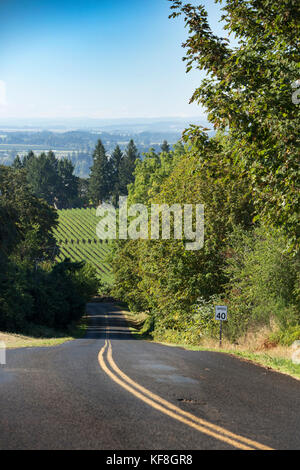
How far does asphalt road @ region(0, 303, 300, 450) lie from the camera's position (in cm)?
520

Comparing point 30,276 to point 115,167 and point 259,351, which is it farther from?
point 115,167

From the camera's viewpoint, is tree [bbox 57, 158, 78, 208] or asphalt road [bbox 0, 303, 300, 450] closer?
asphalt road [bbox 0, 303, 300, 450]

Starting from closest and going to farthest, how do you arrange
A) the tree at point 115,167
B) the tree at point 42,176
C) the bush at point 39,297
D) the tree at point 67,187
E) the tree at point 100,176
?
the bush at point 39,297 < the tree at point 115,167 < the tree at point 100,176 < the tree at point 42,176 < the tree at point 67,187

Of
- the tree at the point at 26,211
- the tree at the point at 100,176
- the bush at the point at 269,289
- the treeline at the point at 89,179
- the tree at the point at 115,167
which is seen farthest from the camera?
the tree at the point at 100,176

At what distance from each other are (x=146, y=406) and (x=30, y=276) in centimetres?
4165

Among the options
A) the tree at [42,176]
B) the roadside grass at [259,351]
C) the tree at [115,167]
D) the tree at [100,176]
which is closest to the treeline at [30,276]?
the roadside grass at [259,351]

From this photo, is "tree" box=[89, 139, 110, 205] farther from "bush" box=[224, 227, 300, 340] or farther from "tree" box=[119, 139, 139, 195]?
"bush" box=[224, 227, 300, 340]

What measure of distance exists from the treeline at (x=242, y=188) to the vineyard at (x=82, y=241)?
2909 inches

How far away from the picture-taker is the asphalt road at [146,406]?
5199mm

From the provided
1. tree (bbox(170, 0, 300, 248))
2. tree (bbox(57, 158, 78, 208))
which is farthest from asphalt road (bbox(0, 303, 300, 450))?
tree (bbox(57, 158, 78, 208))

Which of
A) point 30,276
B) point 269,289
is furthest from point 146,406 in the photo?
point 30,276

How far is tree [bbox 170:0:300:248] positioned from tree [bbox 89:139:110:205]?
145 meters

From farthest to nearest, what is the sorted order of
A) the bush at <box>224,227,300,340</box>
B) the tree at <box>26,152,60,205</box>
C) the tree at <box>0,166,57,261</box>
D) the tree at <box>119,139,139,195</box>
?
1. the tree at <box>26,152,60,205</box>
2. the tree at <box>119,139,139,195</box>
3. the tree at <box>0,166,57,261</box>
4. the bush at <box>224,227,300,340</box>

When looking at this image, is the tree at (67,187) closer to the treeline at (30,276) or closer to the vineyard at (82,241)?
the vineyard at (82,241)
